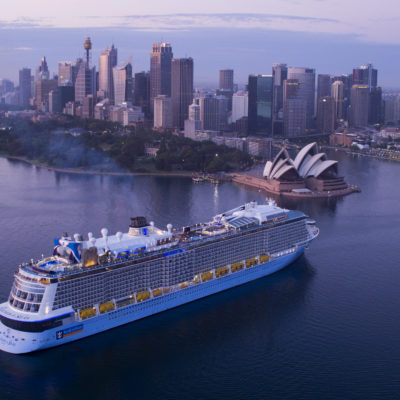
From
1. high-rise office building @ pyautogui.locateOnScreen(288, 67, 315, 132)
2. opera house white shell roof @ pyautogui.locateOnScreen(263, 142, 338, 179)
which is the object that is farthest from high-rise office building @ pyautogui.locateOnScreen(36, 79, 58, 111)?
opera house white shell roof @ pyautogui.locateOnScreen(263, 142, 338, 179)

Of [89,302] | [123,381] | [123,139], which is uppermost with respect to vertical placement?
[123,139]

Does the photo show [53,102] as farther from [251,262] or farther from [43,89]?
[251,262]

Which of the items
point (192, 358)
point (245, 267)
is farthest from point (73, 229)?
point (192, 358)

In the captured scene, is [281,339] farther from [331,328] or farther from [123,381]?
[123,381]

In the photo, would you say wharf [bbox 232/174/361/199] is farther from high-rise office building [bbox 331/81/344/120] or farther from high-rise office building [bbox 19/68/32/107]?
high-rise office building [bbox 19/68/32/107]

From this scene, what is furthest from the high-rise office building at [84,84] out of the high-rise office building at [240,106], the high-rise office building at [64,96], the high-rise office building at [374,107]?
the high-rise office building at [374,107]
